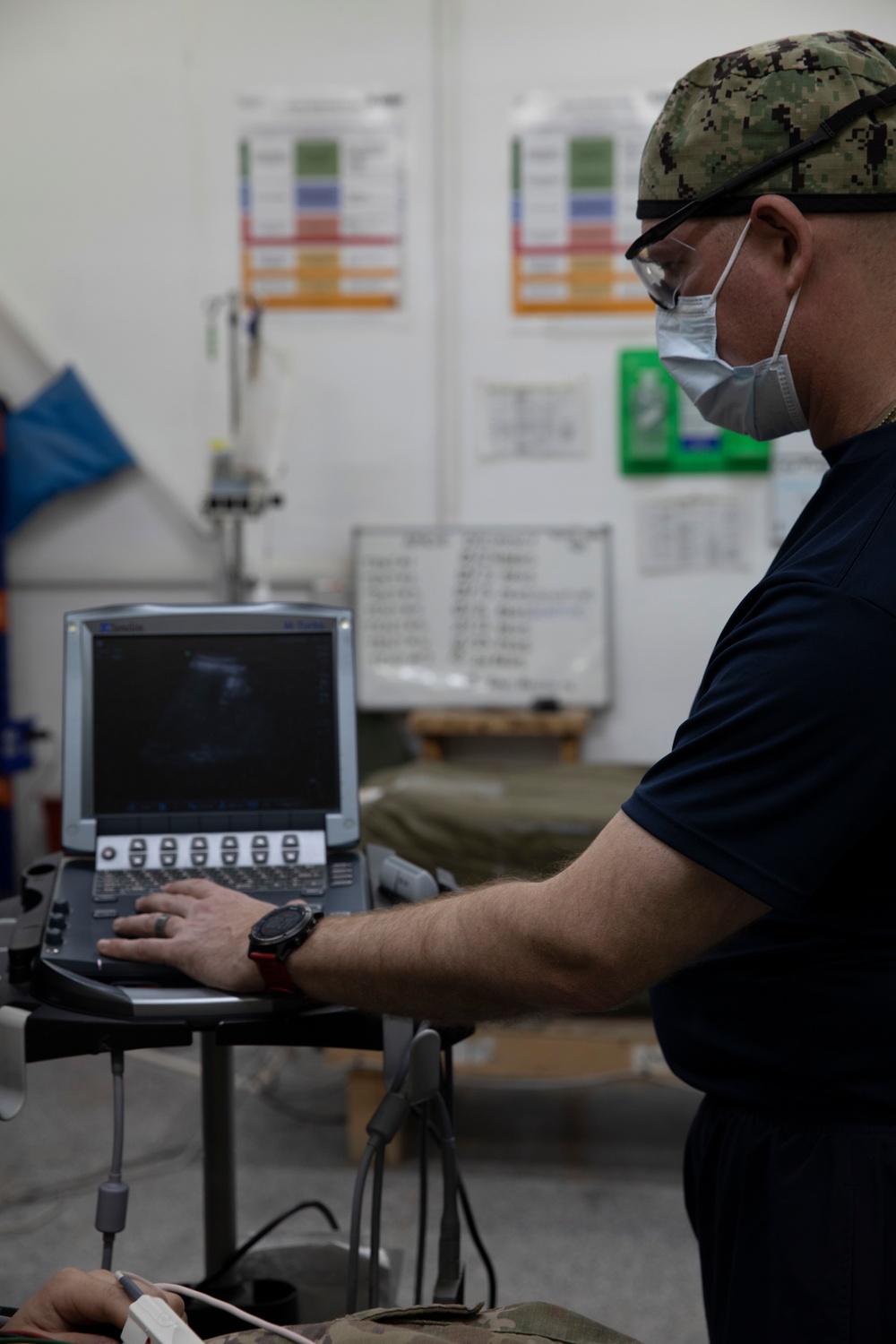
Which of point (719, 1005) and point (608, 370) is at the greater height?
point (608, 370)

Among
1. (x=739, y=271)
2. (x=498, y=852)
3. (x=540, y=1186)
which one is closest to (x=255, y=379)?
(x=498, y=852)

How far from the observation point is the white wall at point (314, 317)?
3600 millimetres

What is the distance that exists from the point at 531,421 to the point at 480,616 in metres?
0.60

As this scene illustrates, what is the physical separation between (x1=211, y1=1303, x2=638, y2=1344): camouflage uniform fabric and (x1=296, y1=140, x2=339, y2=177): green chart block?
3.40 m

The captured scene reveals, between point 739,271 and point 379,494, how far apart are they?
113 inches

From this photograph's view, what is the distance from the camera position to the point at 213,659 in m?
1.25

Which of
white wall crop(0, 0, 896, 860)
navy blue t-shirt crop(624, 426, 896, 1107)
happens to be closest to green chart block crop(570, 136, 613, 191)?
white wall crop(0, 0, 896, 860)

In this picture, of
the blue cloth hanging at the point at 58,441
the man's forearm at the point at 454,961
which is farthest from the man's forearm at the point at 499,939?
the blue cloth hanging at the point at 58,441

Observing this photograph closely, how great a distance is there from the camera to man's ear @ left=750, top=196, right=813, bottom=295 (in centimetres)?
85

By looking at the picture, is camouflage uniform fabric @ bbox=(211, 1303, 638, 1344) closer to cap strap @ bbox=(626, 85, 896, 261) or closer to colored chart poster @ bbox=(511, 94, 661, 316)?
cap strap @ bbox=(626, 85, 896, 261)

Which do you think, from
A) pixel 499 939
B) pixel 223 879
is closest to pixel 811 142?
pixel 499 939

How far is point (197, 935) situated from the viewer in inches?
42.2

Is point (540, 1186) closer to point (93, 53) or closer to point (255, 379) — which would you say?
point (255, 379)

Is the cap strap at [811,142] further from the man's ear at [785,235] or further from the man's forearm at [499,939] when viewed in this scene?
the man's forearm at [499,939]
